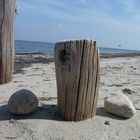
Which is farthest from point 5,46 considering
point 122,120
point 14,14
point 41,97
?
point 122,120

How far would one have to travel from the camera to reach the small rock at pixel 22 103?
4750 millimetres

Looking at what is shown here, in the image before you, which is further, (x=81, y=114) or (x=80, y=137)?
(x=81, y=114)

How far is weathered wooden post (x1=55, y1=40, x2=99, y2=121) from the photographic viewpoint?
15.0 feet

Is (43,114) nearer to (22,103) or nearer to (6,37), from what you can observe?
(22,103)

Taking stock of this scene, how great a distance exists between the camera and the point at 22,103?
15.6ft

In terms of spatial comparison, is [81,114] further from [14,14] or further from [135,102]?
[14,14]

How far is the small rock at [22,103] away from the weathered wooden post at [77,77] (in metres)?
0.41

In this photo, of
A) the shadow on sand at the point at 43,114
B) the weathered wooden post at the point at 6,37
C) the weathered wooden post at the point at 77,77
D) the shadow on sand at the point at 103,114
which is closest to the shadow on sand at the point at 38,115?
the shadow on sand at the point at 43,114

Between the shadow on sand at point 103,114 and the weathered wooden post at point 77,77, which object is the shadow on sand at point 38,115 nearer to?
Answer: the weathered wooden post at point 77,77

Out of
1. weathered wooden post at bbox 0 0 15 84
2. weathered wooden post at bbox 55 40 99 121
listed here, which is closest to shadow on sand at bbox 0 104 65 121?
weathered wooden post at bbox 55 40 99 121

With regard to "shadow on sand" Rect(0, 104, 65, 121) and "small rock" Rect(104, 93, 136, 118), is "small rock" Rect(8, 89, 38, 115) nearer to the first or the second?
"shadow on sand" Rect(0, 104, 65, 121)

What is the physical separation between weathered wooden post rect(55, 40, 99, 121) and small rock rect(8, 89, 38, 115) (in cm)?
41

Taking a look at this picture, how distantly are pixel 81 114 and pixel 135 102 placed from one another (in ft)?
5.36

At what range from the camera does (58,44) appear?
4.63 metres
